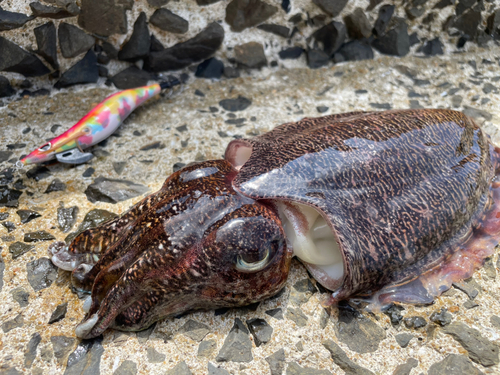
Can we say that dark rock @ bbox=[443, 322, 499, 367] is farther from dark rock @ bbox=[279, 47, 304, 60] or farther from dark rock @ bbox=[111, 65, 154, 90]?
dark rock @ bbox=[111, 65, 154, 90]

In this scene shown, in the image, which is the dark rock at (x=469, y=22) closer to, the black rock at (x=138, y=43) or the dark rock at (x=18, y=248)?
the black rock at (x=138, y=43)

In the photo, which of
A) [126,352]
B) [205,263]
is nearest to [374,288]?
[205,263]

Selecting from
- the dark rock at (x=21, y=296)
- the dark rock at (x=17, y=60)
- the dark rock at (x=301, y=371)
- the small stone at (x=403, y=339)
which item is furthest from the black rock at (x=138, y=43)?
the small stone at (x=403, y=339)

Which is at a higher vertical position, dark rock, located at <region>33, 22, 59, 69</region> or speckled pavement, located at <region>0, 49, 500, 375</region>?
dark rock, located at <region>33, 22, 59, 69</region>

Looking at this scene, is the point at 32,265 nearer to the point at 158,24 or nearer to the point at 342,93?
the point at 158,24

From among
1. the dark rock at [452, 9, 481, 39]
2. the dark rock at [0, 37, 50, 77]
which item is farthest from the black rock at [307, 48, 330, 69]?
the dark rock at [0, 37, 50, 77]

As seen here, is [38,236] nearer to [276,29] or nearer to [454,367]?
[454,367]
